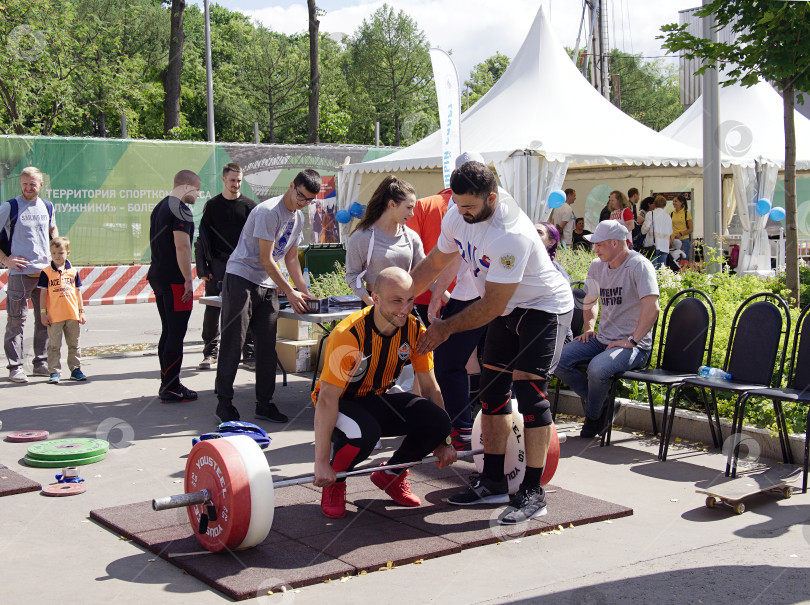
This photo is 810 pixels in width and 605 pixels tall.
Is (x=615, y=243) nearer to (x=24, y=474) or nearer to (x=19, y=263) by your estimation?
(x=24, y=474)

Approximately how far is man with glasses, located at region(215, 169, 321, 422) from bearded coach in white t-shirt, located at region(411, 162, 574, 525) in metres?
2.16

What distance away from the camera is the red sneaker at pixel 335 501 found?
496cm

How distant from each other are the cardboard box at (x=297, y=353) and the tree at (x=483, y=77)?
5596cm

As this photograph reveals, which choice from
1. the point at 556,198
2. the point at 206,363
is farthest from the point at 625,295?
the point at 556,198

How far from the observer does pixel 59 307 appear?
906cm

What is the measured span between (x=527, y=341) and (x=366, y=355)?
0.90 metres

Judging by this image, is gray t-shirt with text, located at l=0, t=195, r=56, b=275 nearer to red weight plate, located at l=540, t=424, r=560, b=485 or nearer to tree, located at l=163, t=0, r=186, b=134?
red weight plate, located at l=540, t=424, r=560, b=485

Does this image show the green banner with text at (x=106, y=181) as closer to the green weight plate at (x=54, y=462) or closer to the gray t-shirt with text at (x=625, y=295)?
the green weight plate at (x=54, y=462)

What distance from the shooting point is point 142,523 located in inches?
191

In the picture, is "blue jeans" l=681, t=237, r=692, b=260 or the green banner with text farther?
"blue jeans" l=681, t=237, r=692, b=260

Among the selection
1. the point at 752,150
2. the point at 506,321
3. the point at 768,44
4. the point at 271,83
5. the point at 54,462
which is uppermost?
the point at 271,83

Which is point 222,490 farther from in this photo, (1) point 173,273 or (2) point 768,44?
(2) point 768,44

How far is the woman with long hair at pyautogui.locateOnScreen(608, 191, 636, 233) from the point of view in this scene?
16188 mm

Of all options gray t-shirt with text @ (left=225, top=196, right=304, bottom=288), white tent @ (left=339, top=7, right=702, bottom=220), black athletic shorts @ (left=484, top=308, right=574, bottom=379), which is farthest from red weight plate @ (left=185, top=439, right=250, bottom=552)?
white tent @ (left=339, top=7, right=702, bottom=220)
